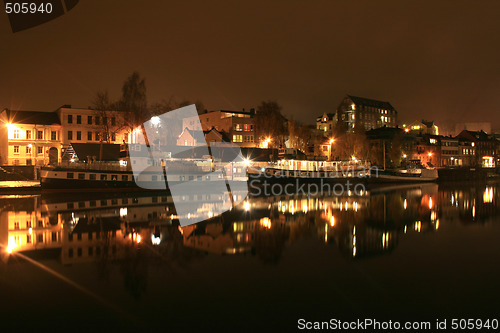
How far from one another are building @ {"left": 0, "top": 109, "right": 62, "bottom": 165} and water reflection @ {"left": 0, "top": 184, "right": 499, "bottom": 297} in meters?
25.9

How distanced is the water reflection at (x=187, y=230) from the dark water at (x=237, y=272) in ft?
0.24

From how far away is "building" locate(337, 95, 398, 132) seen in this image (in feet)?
325

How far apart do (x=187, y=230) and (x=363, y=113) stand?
301ft

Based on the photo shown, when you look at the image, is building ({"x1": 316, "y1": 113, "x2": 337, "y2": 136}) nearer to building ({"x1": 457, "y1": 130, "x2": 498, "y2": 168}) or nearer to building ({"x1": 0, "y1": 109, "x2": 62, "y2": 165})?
building ({"x1": 457, "y1": 130, "x2": 498, "y2": 168})

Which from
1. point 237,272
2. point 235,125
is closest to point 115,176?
point 237,272

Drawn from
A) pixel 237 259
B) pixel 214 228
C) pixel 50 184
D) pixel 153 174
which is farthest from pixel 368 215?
pixel 50 184

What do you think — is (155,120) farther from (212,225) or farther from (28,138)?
(212,225)

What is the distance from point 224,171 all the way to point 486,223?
3429cm

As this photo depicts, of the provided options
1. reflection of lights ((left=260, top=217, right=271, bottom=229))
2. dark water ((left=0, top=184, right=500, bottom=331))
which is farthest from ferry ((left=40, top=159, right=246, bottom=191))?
reflection of lights ((left=260, top=217, right=271, bottom=229))

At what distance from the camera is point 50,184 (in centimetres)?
3406

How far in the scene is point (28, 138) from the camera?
51094 mm

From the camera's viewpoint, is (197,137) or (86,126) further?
(197,137)

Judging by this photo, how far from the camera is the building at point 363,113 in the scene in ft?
325

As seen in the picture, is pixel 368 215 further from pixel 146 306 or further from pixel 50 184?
pixel 50 184
